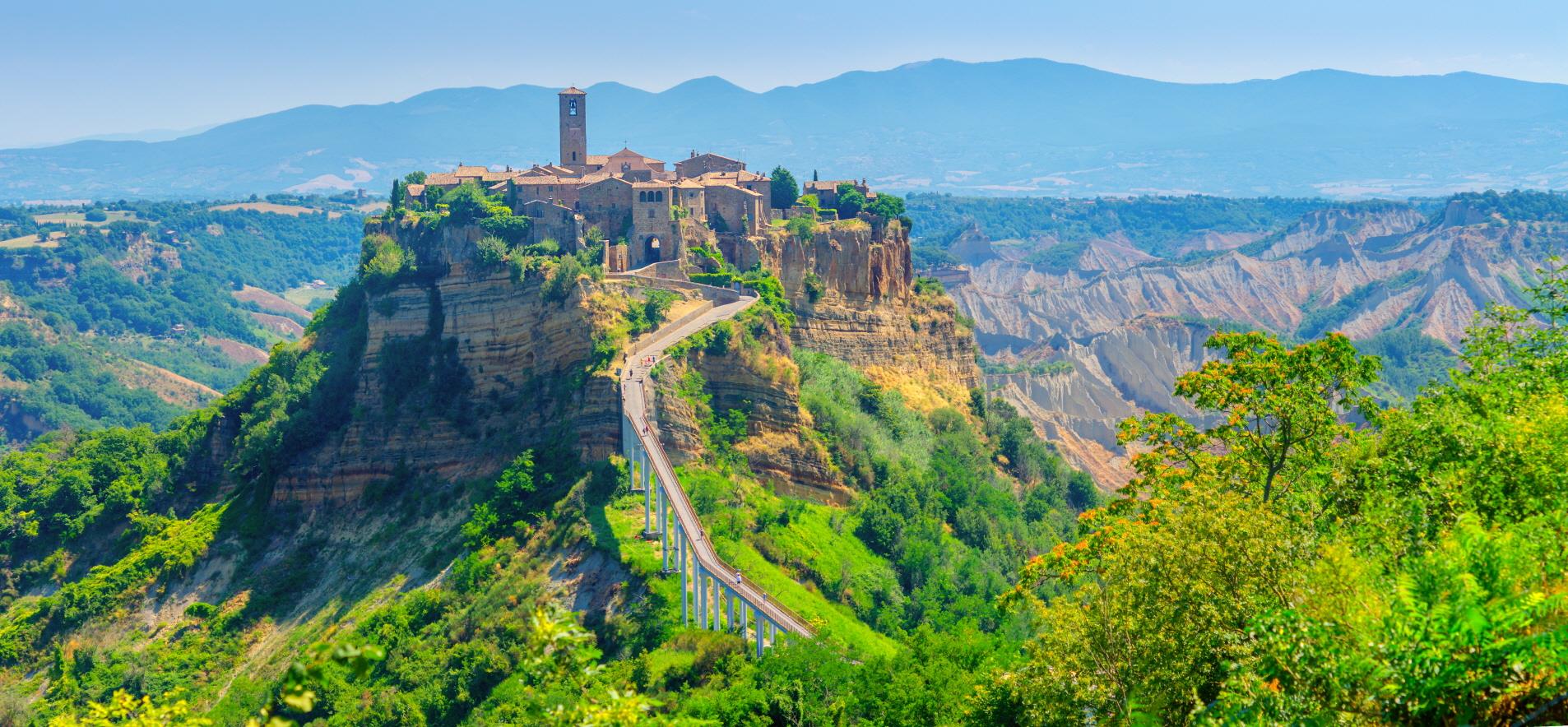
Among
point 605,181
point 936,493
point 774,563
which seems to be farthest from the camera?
point 605,181

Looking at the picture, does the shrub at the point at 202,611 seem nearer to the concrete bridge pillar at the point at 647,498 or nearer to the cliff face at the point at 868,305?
the concrete bridge pillar at the point at 647,498

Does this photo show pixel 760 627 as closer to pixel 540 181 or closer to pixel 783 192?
pixel 540 181

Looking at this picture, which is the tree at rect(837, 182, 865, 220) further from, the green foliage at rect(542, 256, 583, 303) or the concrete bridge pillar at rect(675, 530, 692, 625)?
the concrete bridge pillar at rect(675, 530, 692, 625)

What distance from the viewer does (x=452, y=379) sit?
61.6 meters

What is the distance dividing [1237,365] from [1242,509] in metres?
8.66

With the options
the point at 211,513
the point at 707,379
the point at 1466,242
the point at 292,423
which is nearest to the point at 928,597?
the point at 707,379

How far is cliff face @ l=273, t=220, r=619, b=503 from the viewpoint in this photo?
192ft

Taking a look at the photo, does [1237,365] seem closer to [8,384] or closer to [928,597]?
[928,597]

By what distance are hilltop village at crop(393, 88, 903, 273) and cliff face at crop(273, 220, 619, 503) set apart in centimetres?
443

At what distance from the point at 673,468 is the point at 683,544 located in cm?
800

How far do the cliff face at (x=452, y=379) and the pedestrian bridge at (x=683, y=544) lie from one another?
4.31 meters

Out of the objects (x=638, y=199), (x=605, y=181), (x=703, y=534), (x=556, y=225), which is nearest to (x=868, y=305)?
(x=638, y=199)

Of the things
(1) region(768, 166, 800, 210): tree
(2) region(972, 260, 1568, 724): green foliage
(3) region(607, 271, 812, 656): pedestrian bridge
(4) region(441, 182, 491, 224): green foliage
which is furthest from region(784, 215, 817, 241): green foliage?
(2) region(972, 260, 1568, 724): green foliage

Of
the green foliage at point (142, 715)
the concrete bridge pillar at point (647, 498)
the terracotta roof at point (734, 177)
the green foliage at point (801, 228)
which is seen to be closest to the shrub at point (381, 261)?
the terracotta roof at point (734, 177)
